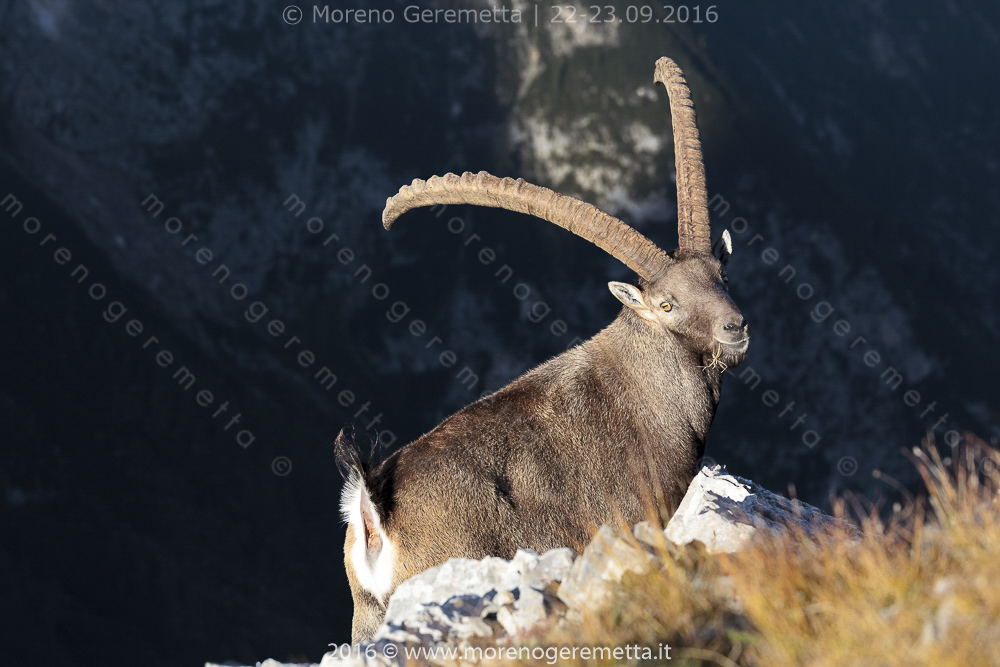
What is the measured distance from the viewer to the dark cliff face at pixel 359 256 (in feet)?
156

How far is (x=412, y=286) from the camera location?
5112cm

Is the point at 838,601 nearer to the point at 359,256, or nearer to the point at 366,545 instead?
the point at 366,545

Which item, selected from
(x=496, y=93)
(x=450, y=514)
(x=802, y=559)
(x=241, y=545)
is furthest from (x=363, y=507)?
(x=496, y=93)

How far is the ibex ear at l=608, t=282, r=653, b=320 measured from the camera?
391 inches

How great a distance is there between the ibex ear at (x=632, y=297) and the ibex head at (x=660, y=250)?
1cm

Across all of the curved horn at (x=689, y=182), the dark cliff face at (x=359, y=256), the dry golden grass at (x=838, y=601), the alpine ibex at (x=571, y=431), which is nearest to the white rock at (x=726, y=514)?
the dry golden grass at (x=838, y=601)

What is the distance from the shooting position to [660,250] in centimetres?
988

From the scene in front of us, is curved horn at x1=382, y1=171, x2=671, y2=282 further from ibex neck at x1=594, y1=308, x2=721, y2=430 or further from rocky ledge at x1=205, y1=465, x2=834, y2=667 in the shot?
rocky ledge at x1=205, y1=465, x2=834, y2=667

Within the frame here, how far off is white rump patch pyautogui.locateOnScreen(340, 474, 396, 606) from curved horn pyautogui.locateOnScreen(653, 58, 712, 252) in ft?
16.1

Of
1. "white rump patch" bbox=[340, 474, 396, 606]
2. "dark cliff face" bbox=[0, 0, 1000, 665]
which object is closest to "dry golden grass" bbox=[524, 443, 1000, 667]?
"white rump patch" bbox=[340, 474, 396, 606]

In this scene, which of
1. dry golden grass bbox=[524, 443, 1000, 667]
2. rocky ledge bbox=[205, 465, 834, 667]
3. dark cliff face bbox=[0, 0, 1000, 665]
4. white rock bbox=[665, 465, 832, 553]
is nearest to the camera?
dry golden grass bbox=[524, 443, 1000, 667]

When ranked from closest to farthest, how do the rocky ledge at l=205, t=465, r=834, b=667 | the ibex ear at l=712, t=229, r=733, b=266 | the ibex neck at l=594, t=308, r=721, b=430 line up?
the rocky ledge at l=205, t=465, r=834, b=667 → the ibex neck at l=594, t=308, r=721, b=430 → the ibex ear at l=712, t=229, r=733, b=266

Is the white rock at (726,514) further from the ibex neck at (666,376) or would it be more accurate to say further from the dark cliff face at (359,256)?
the dark cliff face at (359,256)

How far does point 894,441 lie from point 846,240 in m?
12.5
